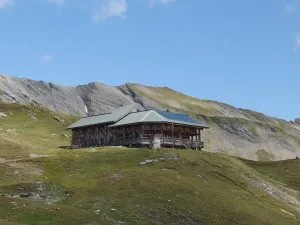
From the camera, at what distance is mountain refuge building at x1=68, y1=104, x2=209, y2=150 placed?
102m

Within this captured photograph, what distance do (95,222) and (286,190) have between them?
46508 millimetres

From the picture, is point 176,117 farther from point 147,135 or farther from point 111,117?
point 111,117

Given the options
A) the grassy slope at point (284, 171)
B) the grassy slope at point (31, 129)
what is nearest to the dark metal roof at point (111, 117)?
the grassy slope at point (31, 129)

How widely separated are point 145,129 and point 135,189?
37952 millimetres

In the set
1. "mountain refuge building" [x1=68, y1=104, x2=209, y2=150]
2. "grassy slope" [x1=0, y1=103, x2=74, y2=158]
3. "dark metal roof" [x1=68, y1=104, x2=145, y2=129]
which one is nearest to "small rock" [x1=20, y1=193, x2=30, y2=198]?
"grassy slope" [x1=0, y1=103, x2=74, y2=158]

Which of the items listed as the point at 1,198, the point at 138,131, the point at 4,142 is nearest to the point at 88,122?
the point at 138,131

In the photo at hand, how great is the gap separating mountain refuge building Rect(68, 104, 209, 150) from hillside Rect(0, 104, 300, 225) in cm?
1268

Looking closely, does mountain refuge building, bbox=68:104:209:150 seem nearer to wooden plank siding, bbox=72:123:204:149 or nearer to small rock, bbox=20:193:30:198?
wooden plank siding, bbox=72:123:204:149

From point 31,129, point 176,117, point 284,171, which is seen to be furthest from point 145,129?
point 31,129

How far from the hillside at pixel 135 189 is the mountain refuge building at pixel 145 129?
12678mm

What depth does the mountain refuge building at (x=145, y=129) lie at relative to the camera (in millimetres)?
102125

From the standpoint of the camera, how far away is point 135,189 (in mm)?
66625

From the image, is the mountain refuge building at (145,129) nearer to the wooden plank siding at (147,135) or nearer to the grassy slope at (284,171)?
the wooden plank siding at (147,135)

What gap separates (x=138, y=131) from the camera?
347ft
